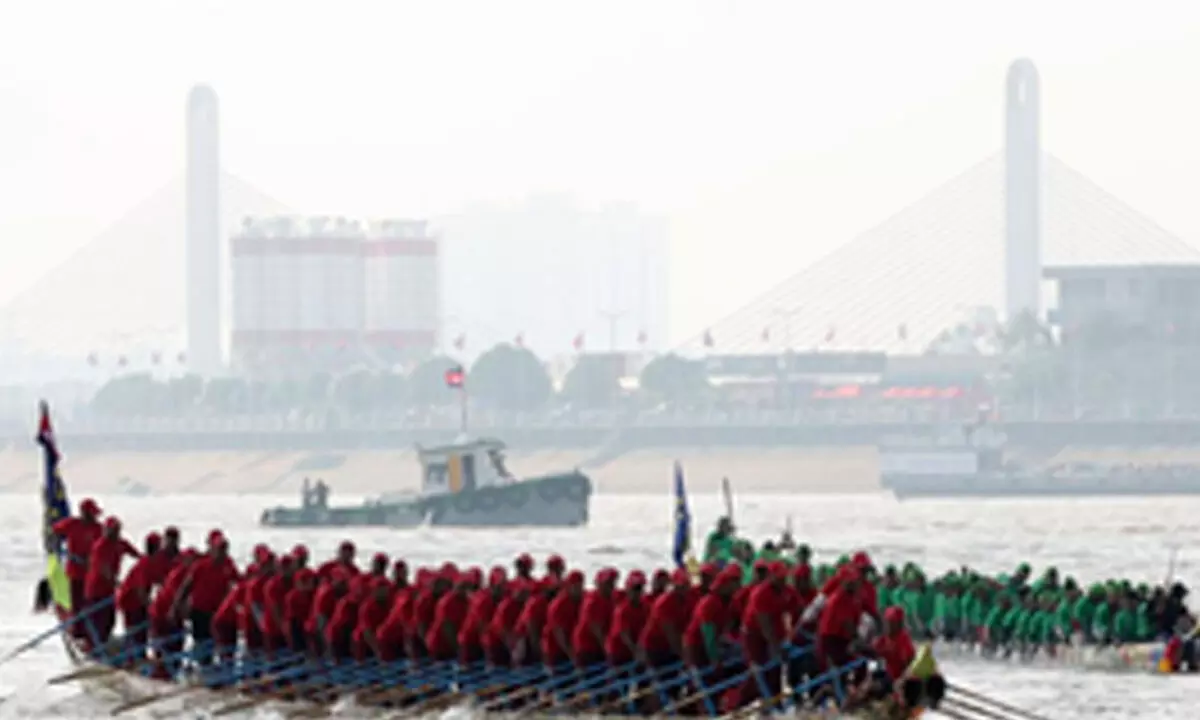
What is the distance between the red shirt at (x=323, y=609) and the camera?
43406mm

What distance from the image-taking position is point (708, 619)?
128ft

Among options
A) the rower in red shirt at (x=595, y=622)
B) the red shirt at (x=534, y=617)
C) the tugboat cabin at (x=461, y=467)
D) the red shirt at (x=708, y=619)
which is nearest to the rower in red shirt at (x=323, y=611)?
the red shirt at (x=534, y=617)

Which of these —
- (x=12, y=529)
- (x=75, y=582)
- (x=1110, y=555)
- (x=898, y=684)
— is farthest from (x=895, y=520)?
(x=898, y=684)

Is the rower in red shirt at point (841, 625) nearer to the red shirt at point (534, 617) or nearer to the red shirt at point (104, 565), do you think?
the red shirt at point (534, 617)

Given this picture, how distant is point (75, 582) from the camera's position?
47.4 metres

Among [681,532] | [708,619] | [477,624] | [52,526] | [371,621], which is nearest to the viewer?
[708,619]

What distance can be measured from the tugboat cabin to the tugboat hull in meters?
0.51

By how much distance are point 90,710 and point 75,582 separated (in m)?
1.59

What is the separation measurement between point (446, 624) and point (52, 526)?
8971mm

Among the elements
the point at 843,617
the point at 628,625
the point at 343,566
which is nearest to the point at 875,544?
the point at 343,566

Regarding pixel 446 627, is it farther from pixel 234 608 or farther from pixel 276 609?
pixel 234 608

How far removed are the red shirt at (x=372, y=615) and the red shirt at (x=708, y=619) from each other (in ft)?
16.2

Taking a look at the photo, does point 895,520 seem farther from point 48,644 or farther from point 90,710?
point 90,710

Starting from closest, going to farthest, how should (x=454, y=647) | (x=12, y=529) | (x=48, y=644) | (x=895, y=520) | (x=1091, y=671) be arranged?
(x=454, y=647) < (x=1091, y=671) < (x=48, y=644) < (x=12, y=529) < (x=895, y=520)
